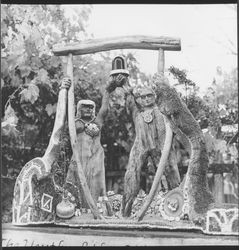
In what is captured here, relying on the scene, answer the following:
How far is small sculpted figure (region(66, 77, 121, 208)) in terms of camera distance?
5609 mm

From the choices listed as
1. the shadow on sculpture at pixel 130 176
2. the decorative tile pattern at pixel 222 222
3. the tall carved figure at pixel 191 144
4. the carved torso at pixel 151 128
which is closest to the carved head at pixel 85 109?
the shadow on sculpture at pixel 130 176

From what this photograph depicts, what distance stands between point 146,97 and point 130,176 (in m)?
0.79

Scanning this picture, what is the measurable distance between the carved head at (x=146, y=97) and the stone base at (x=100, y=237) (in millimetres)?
1222

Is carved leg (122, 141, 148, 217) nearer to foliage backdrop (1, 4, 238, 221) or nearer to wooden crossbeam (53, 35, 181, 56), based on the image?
foliage backdrop (1, 4, 238, 221)

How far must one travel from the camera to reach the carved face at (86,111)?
5.66 meters

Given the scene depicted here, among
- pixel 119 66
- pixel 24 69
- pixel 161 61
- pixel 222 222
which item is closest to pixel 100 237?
pixel 222 222

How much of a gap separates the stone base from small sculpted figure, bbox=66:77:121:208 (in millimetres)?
438

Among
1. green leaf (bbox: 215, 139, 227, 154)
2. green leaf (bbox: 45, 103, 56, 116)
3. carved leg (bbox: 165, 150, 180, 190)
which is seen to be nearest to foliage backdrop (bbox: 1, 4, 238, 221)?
green leaf (bbox: 45, 103, 56, 116)

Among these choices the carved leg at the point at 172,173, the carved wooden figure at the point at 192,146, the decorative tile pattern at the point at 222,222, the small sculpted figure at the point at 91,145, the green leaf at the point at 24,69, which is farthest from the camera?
the green leaf at the point at 24,69

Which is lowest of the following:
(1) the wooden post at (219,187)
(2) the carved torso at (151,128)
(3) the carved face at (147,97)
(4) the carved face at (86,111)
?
(1) the wooden post at (219,187)

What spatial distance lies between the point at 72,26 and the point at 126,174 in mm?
1624

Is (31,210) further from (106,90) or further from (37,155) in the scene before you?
(106,90)

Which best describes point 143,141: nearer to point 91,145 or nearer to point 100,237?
point 91,145

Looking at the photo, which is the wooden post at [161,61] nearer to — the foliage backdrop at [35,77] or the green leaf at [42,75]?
the foliage backdrop at [35,77]
